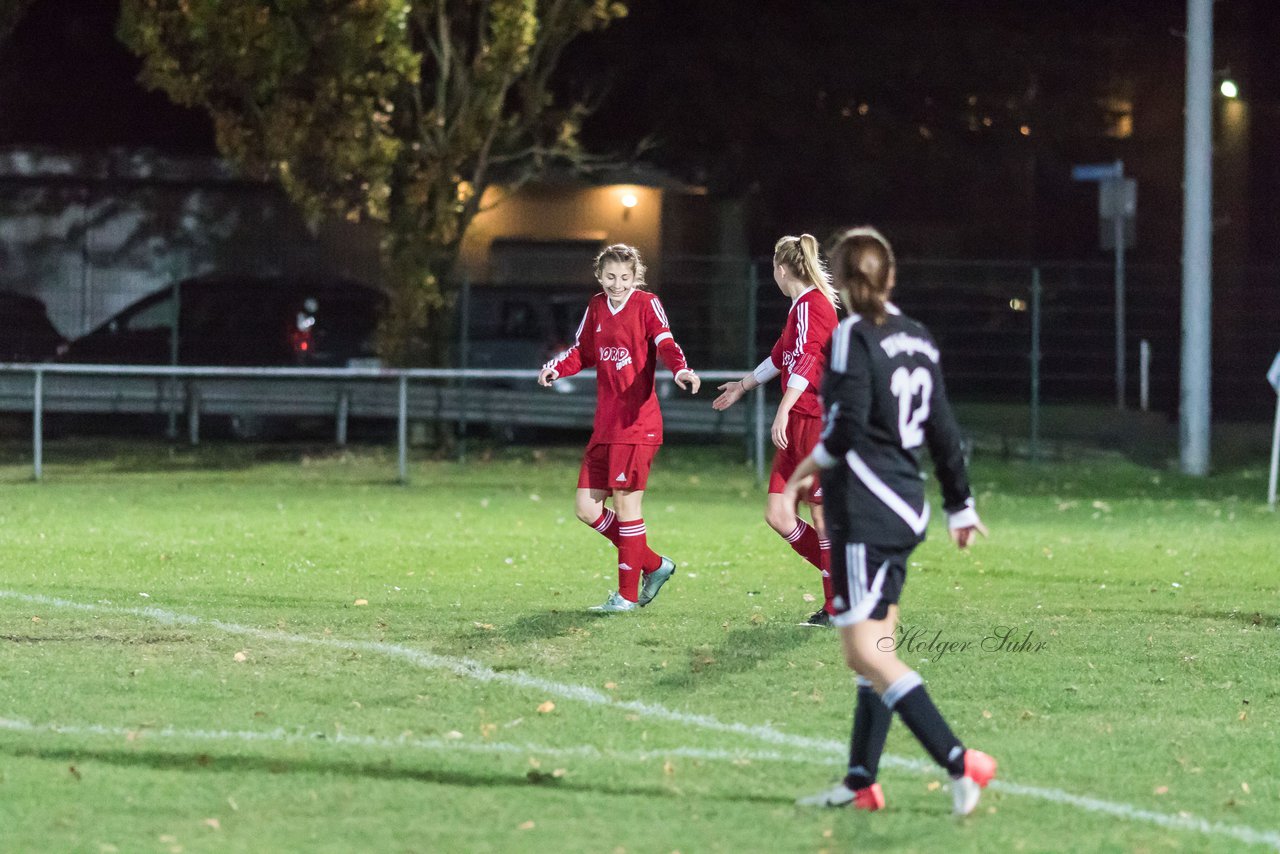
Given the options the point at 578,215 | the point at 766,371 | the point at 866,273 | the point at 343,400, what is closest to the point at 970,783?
the point at 866,273

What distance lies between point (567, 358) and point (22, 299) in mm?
13384

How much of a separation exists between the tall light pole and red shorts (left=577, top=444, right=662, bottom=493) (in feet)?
37.3

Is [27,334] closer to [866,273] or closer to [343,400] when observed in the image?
[343,400]

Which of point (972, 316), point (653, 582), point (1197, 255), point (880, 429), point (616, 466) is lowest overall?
point (653, 582)

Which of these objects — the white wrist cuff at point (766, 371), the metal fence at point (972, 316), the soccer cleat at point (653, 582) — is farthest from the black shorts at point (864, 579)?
the metal fence at point (972, 316)

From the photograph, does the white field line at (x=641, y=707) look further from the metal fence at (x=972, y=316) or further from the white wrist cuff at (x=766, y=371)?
the metal fence at (x=972, y=316)

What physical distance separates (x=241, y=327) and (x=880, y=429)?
55.3 feet

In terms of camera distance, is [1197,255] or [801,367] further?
[1197,255]

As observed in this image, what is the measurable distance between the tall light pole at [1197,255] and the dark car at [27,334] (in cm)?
1214

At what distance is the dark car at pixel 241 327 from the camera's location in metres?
21.1

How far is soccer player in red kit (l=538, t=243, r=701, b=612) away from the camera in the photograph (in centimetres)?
920

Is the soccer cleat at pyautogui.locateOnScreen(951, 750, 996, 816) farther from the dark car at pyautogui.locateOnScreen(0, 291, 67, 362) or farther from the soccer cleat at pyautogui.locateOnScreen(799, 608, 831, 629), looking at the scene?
the dark car at pyautogui.locateOnScreen(0, 291, 67, 362)

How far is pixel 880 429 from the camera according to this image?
5.38 metres

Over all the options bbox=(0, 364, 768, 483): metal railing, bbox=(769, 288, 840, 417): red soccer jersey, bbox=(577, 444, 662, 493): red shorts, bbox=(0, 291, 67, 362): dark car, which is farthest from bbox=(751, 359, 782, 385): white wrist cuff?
bbox=(0, 291, 67, 362): dark car
